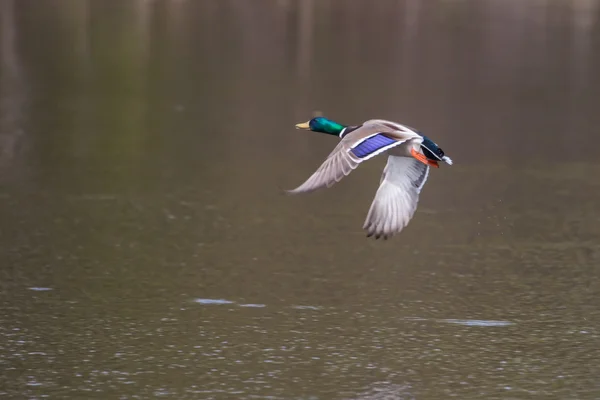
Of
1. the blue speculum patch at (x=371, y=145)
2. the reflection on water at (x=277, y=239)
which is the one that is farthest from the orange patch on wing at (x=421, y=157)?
the reflection on water at (x=277, y=239)

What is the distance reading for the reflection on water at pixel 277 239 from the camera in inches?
284

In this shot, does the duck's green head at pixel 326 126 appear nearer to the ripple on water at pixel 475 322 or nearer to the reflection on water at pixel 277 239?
the reflection on water at pixel 277 239

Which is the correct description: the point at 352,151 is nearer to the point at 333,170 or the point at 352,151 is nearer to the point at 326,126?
the point at 333,170

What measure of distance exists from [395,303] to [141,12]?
2261 cm

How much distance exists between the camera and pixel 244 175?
12.6m

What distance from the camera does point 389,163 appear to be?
26.6 feet

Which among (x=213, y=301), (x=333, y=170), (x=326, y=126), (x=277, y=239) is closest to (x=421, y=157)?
(x=333, y=170)

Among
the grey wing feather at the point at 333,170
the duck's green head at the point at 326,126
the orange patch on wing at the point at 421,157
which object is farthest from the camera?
the duck's green head at the point at 326,126

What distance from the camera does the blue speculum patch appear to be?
7.09 meters

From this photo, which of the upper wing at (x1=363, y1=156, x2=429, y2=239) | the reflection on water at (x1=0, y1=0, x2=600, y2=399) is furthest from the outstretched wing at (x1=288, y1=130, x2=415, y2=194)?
the reflection on water at (x1=0, y1=0, x2=600, y2=399)

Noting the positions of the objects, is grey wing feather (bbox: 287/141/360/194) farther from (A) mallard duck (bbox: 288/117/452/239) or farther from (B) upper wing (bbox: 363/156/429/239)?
(B) upper wing (bbox: 363/156/429/239)

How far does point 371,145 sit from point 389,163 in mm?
918

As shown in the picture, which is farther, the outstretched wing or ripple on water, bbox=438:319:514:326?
ripple on water, bbox=438:319:514:326

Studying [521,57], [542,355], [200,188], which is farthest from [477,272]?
[521,57]
